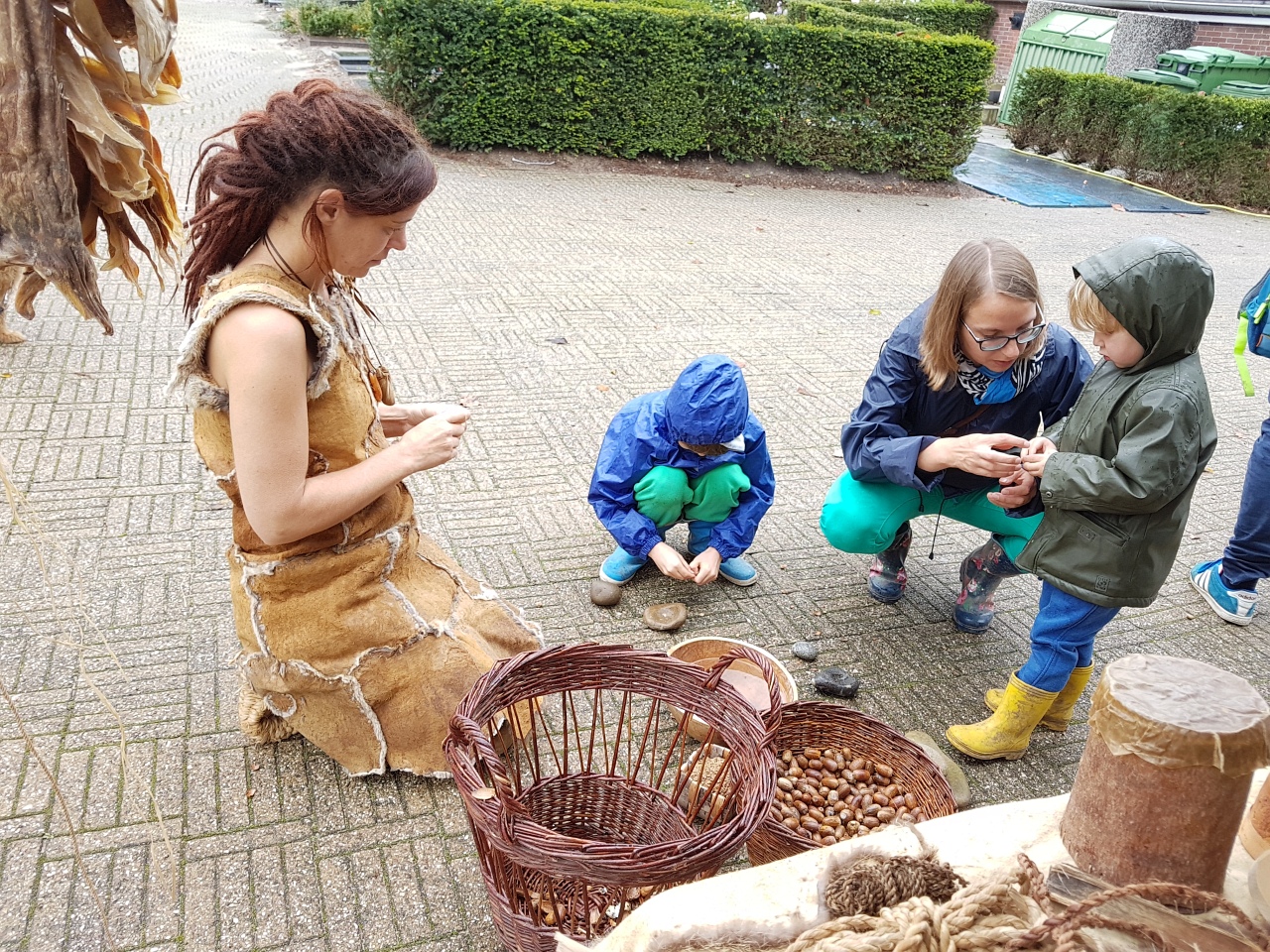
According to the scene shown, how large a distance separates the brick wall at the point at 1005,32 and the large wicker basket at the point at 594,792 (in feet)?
79.4

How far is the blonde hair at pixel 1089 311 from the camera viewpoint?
2553mm

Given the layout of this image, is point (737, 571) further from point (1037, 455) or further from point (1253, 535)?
point (1253, 535)

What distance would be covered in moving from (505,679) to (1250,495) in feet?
10.9

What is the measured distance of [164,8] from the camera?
1.61 meters

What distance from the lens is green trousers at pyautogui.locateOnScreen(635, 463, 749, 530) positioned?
3.39m

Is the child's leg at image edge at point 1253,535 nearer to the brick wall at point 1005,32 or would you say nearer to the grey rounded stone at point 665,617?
the grey rounded stone at point 665,617

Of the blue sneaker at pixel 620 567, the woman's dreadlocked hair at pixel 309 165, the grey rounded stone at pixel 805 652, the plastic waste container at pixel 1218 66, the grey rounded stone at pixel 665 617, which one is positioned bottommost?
the grey rounded stone at pixel 805 652

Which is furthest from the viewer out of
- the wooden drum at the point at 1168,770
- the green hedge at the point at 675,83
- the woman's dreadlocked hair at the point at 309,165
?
the green hedge at the point at 675,83

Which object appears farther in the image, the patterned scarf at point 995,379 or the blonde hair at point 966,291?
the patterned scarf at point 995,379

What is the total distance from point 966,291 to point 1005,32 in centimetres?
2390

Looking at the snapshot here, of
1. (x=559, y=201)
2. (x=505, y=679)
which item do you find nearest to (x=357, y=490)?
(x=505, y=679)

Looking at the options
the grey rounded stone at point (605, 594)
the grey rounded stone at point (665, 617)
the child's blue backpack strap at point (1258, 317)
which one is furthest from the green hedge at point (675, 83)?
the grey rounded stone at point (665, 617)

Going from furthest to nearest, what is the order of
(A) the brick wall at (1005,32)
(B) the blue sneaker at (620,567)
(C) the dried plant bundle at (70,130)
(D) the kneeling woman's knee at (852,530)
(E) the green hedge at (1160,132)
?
(A) the brick wall at (1005,32), (E) the green hedge at (1160,132), (B) the blue sneaker at (620,567), (D) the kneeling woman's knee at (852,530), (C) the dried plant bundle at (70,130)

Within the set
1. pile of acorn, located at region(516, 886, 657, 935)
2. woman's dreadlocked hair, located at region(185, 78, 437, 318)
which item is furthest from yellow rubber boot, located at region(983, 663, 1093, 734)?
woman's dreadlocked hair, located at region(185, 78, 437, 318)
